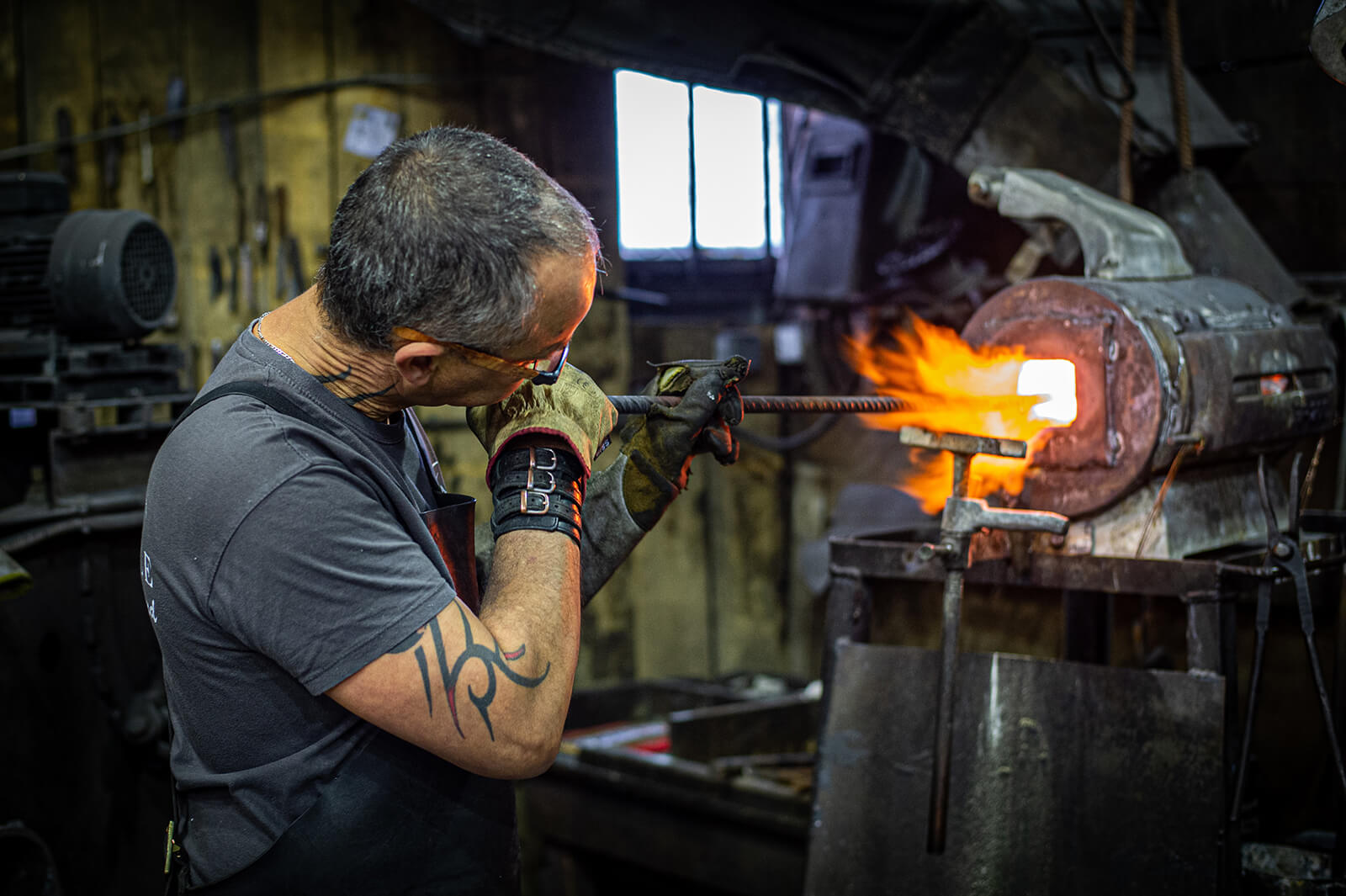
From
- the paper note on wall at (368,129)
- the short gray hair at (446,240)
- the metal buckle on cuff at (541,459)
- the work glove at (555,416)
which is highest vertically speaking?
the paper note on wall at (368,129)

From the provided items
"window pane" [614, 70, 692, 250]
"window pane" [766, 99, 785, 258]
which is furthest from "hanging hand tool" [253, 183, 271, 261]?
"window pane" [766, 99, 785, 258]

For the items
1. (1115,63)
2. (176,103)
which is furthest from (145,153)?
(1115,63)

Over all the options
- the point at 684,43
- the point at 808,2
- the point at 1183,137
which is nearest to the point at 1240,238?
the point at 1183,137

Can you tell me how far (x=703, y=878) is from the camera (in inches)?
148

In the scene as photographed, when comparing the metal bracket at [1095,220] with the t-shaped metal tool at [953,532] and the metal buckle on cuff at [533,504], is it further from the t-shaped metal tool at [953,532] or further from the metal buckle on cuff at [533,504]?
the metal buckle on cuff at [533,504]

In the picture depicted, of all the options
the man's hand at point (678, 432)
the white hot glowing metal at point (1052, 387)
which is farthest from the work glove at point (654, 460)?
the white hot glowing metal at point (1052, 387)

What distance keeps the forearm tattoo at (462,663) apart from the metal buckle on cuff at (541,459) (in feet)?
0.88

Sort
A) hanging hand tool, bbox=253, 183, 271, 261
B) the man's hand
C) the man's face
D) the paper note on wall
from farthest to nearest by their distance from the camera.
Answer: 1. the paper note on wall
2. hanging hand tool, bbox=253, 183, 271, 261
3. the man's hand
4. the man's face

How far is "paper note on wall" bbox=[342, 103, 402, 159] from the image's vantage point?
17.5 feet

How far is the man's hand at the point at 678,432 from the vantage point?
1.73 meters

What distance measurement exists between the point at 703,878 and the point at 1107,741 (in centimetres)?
196

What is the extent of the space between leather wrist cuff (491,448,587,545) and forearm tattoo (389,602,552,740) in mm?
196

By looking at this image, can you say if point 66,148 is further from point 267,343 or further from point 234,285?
point 267,343

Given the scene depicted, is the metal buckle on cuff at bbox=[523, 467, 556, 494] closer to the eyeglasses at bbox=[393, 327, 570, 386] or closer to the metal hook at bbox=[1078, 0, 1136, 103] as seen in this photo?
the eyeglasses at bbox=[393, 327, 570, 386]
